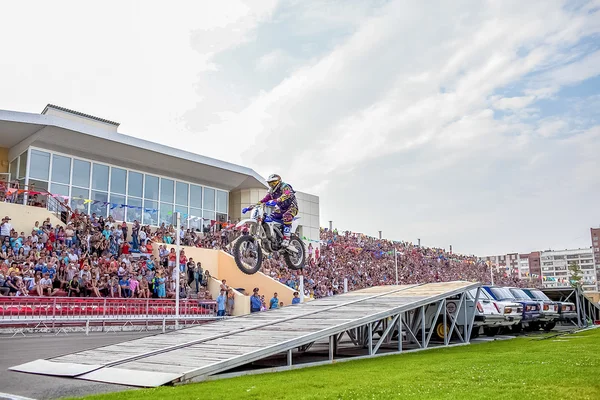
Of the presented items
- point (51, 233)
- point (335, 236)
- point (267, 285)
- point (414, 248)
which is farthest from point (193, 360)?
point (414, 248)

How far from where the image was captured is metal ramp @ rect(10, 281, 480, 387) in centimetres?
1023

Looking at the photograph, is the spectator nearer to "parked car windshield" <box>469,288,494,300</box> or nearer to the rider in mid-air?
"parked car windshield" <box>469,288,494,300</box>

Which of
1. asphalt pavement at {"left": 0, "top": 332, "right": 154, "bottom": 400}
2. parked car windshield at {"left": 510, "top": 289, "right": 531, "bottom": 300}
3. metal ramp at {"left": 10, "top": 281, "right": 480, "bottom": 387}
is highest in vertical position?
parked car windshield at {"left": 510, "top": 289, "right": 531, "bottom": 300}

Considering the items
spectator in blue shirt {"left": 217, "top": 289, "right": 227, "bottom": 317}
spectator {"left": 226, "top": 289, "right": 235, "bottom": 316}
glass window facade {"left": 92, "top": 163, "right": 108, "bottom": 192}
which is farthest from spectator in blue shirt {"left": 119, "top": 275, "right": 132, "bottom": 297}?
glass window facade {"left": 92, "top": 163, "right": 108, "bottom": 192}

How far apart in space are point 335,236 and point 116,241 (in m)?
22.2

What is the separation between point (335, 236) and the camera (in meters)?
46.0

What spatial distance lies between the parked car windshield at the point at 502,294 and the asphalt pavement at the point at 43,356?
12849mm

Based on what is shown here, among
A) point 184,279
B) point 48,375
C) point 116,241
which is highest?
point 116,241

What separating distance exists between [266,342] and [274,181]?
472cm

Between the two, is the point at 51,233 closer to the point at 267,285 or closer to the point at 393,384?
the point at 267,285

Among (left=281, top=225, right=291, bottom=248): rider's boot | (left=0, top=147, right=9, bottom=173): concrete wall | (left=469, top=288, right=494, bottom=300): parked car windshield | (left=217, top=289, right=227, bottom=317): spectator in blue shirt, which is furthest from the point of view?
(left=0, top=147, right=9, bottom=173): concrete wall

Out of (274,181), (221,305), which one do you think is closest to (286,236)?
(274,181)

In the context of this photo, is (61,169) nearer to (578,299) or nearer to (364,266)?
(364,266)

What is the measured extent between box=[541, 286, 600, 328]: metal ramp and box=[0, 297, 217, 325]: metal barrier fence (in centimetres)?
1613
